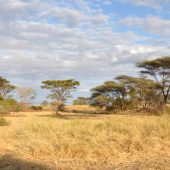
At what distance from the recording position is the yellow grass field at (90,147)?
367 inches

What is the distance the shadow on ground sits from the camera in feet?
29.7

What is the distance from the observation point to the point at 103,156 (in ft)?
33.8

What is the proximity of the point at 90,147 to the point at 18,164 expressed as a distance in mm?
2218

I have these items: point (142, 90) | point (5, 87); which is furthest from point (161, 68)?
point (5, 87)

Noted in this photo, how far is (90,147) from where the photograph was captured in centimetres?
1084

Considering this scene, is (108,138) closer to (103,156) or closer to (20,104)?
(103,156)

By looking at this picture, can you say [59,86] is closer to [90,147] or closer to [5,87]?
[5,87]

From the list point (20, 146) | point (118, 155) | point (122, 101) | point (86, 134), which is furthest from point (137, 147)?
point (122, 101)

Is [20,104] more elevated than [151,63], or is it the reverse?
[151,63]

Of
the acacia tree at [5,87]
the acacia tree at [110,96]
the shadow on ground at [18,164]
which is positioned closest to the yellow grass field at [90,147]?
the shadow on ground at [18,164]

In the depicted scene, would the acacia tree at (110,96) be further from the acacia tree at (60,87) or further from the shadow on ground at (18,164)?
the shadow on ground at (18,164)

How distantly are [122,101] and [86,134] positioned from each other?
27.5 m

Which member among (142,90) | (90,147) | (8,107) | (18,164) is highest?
(142,90)

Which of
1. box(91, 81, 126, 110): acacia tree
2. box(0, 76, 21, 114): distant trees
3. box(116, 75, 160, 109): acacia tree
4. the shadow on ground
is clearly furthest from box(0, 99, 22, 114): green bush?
the shadow on ground
